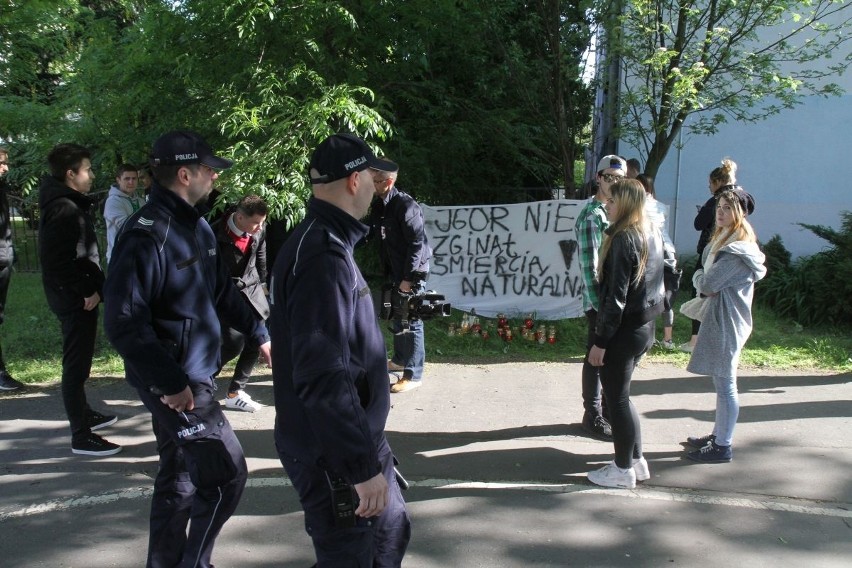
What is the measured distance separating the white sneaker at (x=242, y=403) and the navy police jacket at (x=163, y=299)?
2507 millimetres

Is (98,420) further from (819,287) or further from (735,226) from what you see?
(819,287)

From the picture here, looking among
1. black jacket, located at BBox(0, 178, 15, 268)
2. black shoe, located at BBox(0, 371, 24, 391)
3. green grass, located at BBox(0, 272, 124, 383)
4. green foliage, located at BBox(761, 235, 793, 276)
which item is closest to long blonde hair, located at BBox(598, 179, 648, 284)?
green grass, located at BBox(0, 272, 124, 383)

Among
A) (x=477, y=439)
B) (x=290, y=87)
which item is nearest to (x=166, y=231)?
(x=477, y=439)

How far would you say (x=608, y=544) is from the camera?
350 centimetres

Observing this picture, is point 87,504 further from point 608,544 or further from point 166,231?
point 608,544

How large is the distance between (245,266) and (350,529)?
3.40 metres

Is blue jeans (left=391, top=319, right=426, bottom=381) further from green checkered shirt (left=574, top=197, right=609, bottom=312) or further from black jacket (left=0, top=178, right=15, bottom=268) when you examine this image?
black jacket (left=0, top=178, right=15, bottom=268)

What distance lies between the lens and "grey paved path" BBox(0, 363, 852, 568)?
136 inches

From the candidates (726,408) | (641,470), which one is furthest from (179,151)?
(726,408)

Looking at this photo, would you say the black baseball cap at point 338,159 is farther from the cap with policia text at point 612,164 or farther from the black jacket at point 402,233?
the black jacket at point 402,233

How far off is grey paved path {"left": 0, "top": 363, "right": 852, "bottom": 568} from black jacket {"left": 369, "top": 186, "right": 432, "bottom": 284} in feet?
3.48

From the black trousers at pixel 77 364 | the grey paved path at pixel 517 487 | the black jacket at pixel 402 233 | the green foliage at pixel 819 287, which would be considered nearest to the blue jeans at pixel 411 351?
the grey paved path at pixel 517 487

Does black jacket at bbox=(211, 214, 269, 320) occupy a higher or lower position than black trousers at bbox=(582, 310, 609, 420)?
higher

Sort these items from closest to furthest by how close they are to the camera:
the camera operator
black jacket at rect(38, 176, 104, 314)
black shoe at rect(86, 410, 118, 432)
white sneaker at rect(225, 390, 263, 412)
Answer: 1. black jacket at rect(38, 176, 104, 314)
2. black shoe at rect(86, 410, 118, 432)
3. white sneaker at rect(225, 390, 263, 412)
4. the camera operator
